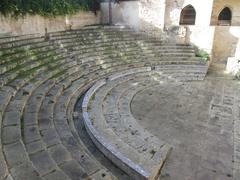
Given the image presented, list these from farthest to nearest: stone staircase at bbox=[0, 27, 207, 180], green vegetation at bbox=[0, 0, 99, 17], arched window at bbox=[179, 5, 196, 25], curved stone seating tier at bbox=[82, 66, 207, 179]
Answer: arched window at bbox=[179, 5, 196, 25], green vegetation at bbox=[0, 0, 99, 17], curved stone seating tier at bbox=[82, 66, 207, 179], stone staircase at bbox=[0, 27, 207, 180]

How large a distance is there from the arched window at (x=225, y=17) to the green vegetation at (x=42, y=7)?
9.26 m

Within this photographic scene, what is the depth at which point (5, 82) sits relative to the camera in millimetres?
4984

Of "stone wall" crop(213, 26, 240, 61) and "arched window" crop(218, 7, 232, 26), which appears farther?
"arched window" crop(218, 7, 232, 26)

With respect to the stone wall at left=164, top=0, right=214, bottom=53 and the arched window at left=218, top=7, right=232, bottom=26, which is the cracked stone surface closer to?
the stone wall at left=164, top=0, right=214, bottom=53

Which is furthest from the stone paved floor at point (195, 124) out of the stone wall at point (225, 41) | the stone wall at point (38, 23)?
the stone wall at point (38, 23)

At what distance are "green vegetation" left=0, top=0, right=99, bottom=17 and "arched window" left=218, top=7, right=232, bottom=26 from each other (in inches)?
365

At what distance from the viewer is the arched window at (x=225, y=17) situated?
14123 mm

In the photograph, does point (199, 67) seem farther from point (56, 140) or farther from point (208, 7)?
point (56, 140)

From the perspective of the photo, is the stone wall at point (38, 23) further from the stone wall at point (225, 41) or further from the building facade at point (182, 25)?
the stone wall at point (225, 41)

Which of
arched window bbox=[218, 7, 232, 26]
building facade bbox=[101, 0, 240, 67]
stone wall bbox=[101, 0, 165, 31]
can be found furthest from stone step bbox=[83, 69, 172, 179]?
arched window bbox=[218, 7, 232, 26]

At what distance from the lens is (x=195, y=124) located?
220 inches

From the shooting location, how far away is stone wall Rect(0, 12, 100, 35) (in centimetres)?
698

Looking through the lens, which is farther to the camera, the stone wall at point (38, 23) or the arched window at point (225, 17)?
the arched window at point (225, 17)

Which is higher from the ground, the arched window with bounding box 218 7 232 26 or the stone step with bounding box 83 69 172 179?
the arched window with bounding box 218 7 232 26
